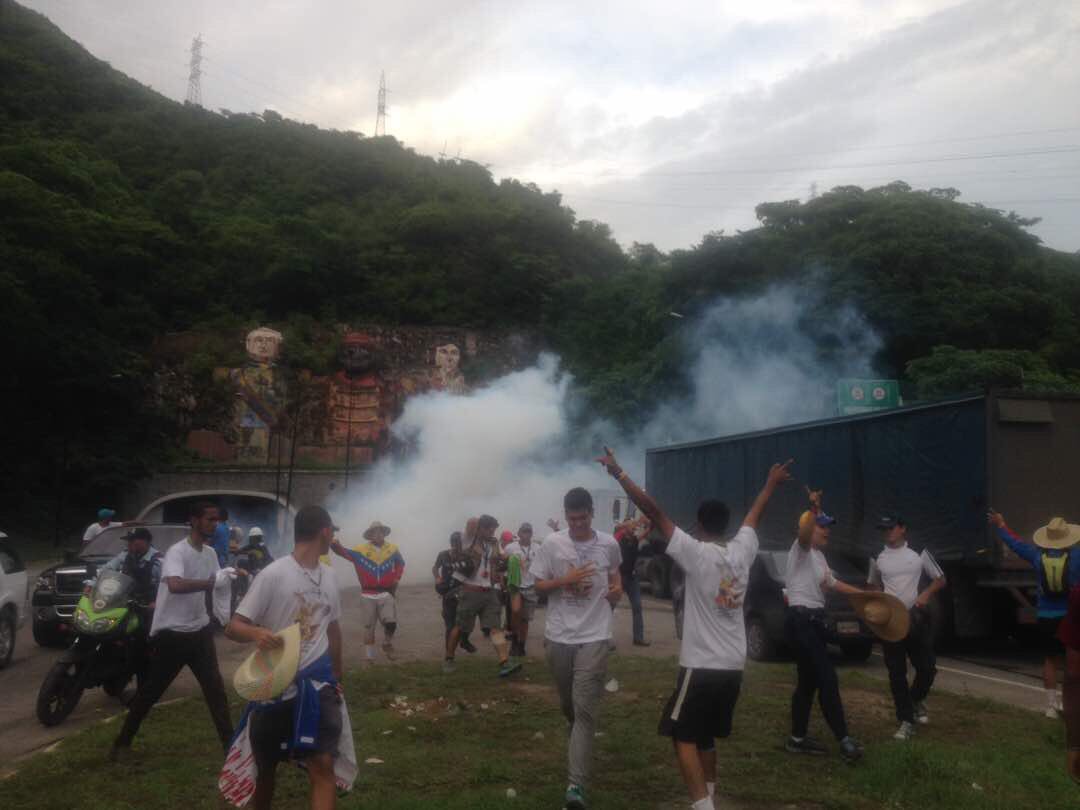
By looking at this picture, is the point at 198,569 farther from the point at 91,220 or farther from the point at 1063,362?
the point at 91,220

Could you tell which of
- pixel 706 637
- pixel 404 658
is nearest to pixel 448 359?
pixel 404 658

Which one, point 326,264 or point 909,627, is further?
point 326,264

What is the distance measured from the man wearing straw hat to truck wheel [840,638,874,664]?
373 centimetres

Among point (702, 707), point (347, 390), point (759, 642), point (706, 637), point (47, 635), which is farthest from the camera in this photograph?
point (347, 390)

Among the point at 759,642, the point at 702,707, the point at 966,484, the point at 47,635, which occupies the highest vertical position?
the point at 966,484

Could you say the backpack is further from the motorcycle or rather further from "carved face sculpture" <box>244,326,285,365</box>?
"carved face sculpture" <box>244,326,285,365</box>

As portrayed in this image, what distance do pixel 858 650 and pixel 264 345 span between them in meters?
46.2

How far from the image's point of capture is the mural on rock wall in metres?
50.3

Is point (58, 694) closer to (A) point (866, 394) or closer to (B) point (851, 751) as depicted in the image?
(B) point (851, 751)

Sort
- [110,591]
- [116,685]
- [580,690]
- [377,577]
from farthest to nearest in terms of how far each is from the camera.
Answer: [377,577] → [116,685] → [110,591] → [580,690]

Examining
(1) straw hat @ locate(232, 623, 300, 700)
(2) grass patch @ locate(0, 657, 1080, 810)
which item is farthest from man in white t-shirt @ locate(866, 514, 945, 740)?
(1) straw hat @ locate(232, 623, 300, 700)

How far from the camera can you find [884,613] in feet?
23.0

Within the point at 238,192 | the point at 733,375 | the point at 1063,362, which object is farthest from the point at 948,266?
the point at 238,192

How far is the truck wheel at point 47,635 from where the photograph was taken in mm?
13094
